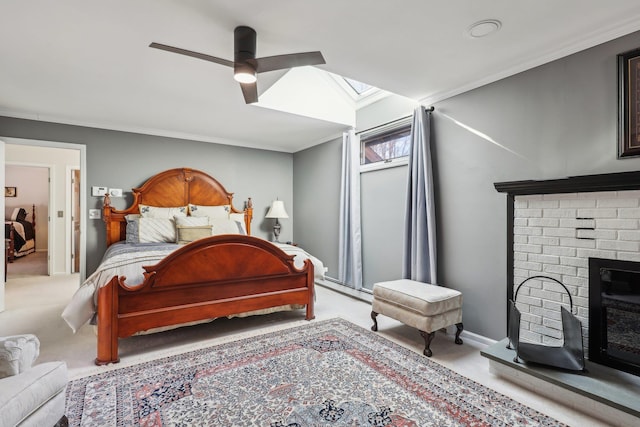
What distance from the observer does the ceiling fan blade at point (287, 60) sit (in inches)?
77.5

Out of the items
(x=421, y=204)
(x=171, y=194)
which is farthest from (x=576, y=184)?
(x=171, y=194)

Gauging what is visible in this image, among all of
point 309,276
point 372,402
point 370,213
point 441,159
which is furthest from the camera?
point 370,213

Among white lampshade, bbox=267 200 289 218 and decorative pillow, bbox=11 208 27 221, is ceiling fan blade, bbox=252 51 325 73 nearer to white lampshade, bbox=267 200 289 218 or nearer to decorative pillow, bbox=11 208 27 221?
white lampshade, bbox=267 200 289 218

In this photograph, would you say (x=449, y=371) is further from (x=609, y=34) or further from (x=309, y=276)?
(x=609, y=34)

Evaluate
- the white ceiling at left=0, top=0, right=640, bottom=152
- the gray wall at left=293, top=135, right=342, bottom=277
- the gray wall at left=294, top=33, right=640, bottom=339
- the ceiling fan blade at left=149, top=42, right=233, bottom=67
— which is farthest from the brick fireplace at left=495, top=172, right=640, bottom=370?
the gray wall at left=293, top=135, right=342, bottom=277

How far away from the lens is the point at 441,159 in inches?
121

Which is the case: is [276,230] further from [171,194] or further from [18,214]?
[18,214]

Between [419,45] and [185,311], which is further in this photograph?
[185,311]

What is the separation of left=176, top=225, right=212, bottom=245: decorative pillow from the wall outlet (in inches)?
45.4

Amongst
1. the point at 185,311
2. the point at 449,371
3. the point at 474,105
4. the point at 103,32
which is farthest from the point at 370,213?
the point at 103,32

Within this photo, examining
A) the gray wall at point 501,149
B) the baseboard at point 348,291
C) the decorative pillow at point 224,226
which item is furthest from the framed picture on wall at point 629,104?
the decorative pillow at point 224,226

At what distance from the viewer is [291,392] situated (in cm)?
197

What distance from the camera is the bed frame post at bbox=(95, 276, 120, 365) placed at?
2.33 meters

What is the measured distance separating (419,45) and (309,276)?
2.29 metres
